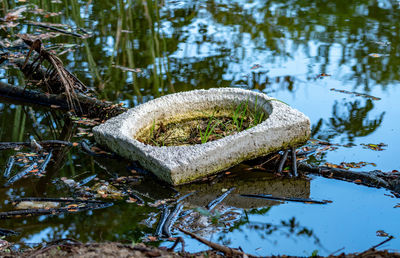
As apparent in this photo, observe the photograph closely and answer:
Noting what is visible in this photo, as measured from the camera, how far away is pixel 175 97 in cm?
409

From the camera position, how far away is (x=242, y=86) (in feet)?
17.0

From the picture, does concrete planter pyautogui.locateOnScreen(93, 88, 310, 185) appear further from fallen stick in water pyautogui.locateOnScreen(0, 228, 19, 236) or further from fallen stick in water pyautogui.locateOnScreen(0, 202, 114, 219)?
fallen stick in water pyautogui.locateOnScreen(0, 228, 19, 236)

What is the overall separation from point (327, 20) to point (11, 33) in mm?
4219

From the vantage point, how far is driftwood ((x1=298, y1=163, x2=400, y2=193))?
338 centimetres

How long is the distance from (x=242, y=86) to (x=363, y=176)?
78.6 inches

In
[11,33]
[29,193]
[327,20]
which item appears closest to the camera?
[29,193]

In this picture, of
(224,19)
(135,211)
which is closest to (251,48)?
(224,19)

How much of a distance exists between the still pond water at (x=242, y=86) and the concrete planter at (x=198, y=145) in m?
0.14

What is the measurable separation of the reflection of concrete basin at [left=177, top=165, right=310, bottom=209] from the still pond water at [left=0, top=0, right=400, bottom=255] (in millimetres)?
11

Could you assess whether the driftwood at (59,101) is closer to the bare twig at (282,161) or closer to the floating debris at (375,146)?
the bare twig at (282,161)

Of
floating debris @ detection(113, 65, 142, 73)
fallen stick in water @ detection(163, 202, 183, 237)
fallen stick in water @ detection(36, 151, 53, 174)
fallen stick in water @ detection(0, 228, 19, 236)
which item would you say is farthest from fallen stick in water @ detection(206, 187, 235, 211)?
floating debris @ detection(113, 65, 142, 73)

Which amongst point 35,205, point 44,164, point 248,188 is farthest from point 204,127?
point 35,205

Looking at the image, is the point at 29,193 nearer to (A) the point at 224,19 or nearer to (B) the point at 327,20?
(A) the point at 224,19

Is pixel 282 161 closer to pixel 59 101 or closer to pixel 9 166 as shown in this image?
pixel 9 166
